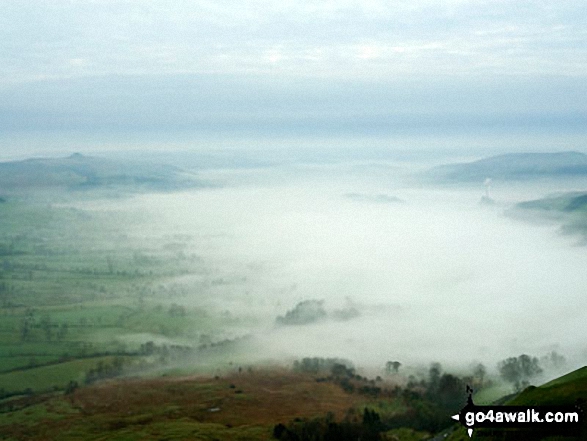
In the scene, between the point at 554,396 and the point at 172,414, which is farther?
the point at 172,414

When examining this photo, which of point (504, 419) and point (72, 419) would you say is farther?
point (72, 419)

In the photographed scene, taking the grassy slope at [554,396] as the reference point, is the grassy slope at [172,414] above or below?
below

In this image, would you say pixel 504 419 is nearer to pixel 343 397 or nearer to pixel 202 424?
pixel 202 424

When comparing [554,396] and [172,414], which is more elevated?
[554,396]

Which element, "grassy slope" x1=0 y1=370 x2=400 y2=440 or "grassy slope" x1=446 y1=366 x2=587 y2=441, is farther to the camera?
"grassy slope" x1=0 y1=370 x2=400 y2=440

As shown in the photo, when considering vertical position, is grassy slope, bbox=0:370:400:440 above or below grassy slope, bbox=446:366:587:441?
below

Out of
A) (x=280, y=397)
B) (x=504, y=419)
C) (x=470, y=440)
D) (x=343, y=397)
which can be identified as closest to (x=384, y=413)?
(x=343, y=397)

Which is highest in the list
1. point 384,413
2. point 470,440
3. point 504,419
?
point 504,419

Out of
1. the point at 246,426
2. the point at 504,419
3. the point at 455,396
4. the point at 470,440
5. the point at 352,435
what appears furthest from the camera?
the point at 455,396

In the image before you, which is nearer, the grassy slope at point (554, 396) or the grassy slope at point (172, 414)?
the grassy slope at point (554, 396)

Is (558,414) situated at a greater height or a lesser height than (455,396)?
greater

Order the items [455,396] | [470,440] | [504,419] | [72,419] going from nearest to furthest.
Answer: [504,419]
[470,440]
[72,419]
[455,396]
